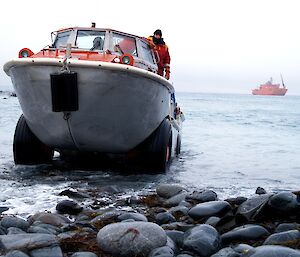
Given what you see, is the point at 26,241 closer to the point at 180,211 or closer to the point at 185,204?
the point at 180,211

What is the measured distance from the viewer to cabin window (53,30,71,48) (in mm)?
7301

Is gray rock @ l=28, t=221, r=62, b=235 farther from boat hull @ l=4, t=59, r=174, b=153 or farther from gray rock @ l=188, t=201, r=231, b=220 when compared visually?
boat hull @ l=4, t=59, r=174, b=153

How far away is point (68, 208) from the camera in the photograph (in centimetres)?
443

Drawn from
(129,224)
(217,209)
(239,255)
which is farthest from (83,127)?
(239,255)

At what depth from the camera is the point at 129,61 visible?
6.12 metres

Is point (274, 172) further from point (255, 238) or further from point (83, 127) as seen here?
point (255, 238)

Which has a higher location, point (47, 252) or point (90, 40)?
point (90, 40)

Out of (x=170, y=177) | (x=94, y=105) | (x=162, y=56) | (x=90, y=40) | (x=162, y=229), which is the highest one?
(x=90, y=40)

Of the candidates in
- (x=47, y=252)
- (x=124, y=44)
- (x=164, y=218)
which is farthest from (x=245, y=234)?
(x=124, y=44)

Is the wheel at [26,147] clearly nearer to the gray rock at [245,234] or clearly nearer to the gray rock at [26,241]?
the gray rock at [26,241]

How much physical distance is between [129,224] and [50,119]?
333 centimetres

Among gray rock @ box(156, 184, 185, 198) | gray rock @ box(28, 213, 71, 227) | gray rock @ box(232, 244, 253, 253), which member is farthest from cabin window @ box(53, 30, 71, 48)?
gray rock @ box(232, 244, 253, 253)

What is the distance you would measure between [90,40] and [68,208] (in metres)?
3.46

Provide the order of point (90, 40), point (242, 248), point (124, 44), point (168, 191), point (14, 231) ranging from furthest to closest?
1. point (124, 44)
2. point (90, 40)
3. point (168, 191)
4. point (14, 231)
5. point (242, 248)
